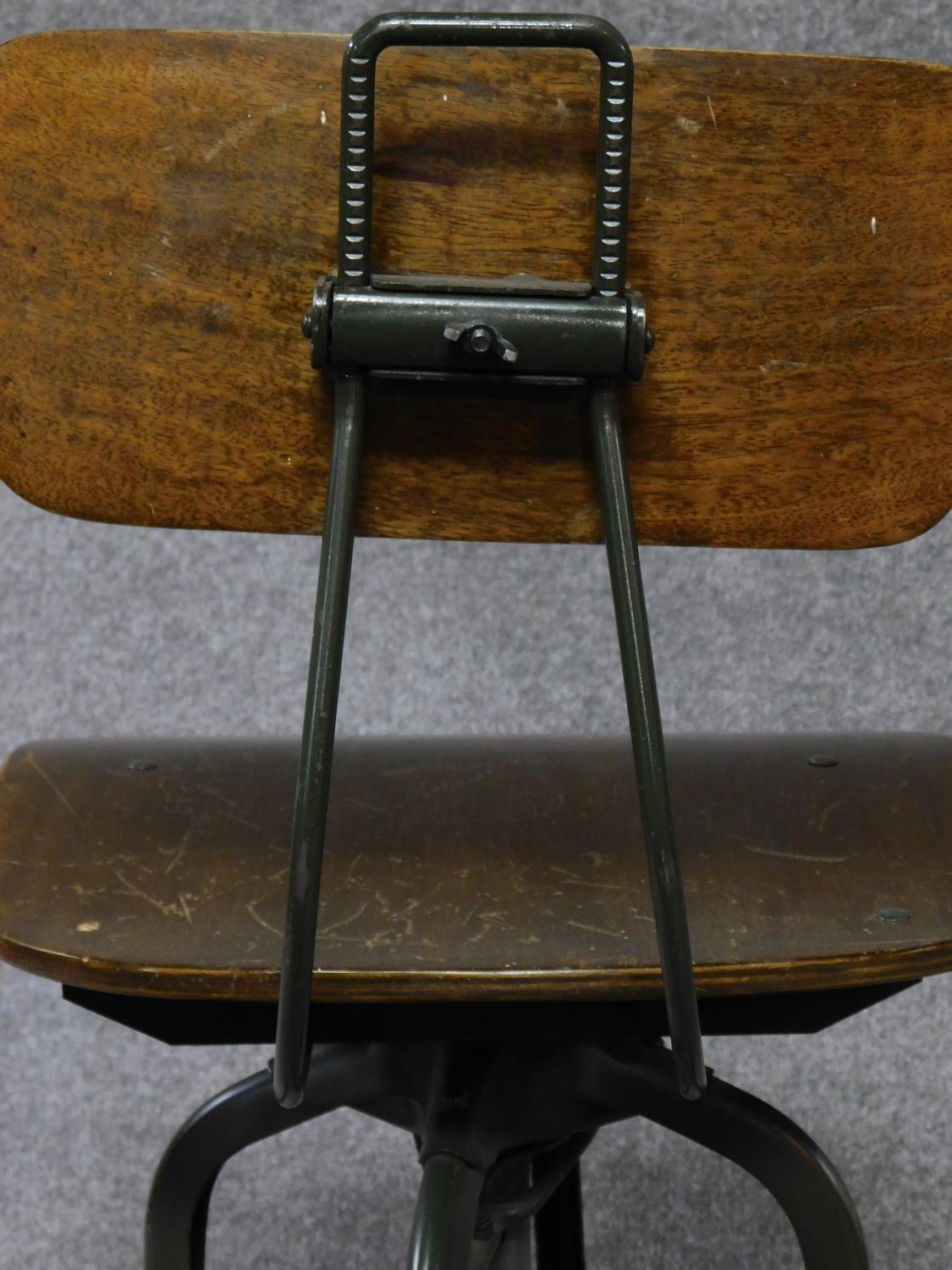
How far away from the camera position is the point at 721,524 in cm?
74

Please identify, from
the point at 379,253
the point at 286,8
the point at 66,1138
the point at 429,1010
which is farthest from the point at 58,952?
the point at 286,8

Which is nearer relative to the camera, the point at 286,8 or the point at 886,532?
the point at 886,532

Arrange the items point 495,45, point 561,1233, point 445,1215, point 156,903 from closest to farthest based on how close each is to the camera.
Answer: point 495,45, point 156,903, point 445,1215, point 561,1233

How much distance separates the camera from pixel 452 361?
68cm

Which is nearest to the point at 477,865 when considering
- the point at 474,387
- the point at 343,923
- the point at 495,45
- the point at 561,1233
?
the point at 343,923

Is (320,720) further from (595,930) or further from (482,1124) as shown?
(482,1124)

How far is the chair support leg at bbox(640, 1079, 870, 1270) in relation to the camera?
34.2 inches

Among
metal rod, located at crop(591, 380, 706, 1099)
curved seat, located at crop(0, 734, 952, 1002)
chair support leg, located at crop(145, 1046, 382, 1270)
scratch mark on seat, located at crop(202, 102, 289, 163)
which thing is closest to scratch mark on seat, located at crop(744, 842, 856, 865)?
curved seat, located at crop(0, 734, 952, 1002)

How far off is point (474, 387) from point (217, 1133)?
0.40m

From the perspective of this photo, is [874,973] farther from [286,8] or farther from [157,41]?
[286,8]

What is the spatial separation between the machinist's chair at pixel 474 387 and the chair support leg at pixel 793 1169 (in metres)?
0.11

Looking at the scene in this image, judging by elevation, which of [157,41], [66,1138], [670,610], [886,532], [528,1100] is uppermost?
[157,41]

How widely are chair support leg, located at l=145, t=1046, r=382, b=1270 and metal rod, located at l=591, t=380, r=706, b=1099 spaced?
25 cm

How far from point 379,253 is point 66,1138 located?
37.6 inches
